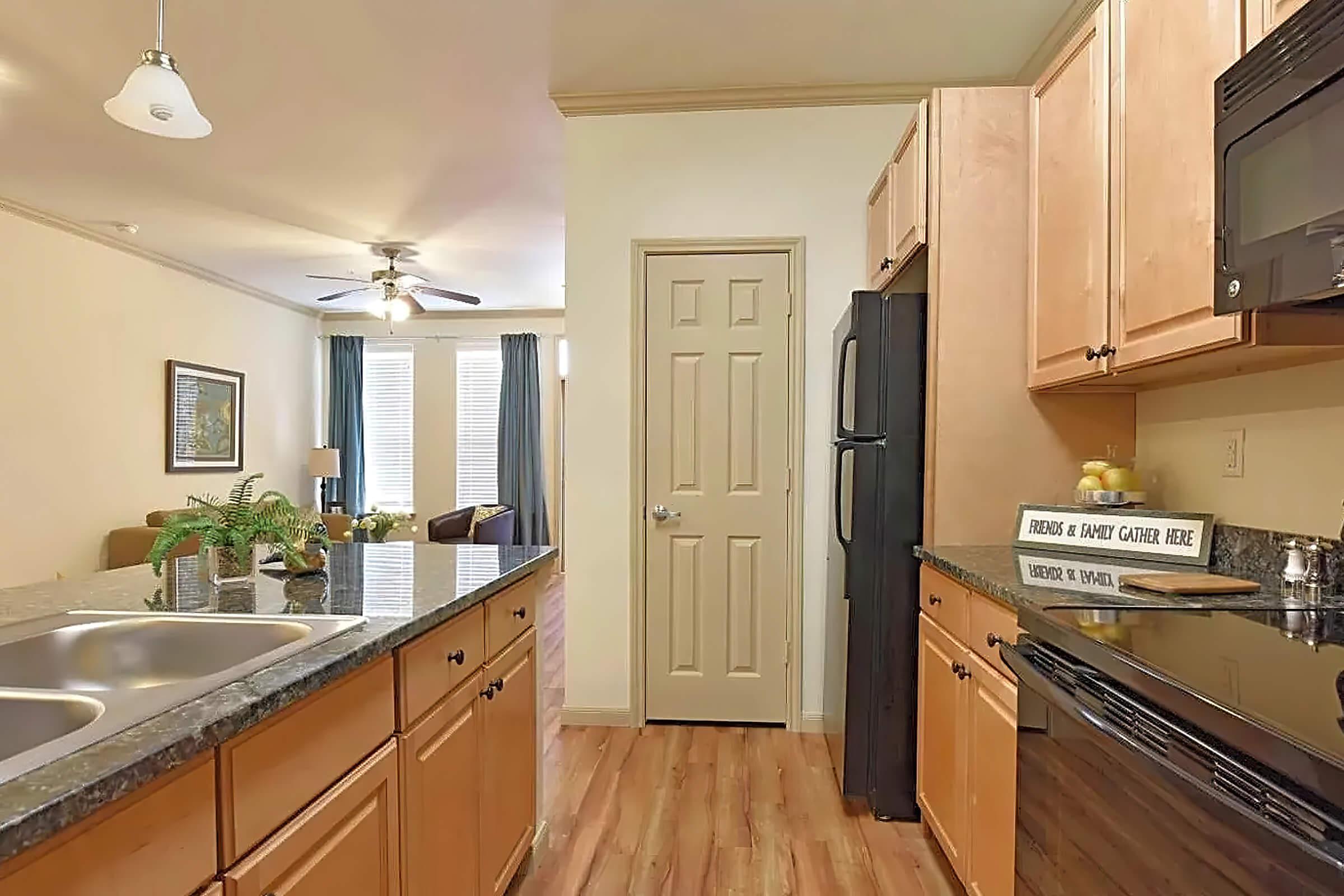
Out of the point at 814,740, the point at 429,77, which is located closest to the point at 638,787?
the point at 814,740

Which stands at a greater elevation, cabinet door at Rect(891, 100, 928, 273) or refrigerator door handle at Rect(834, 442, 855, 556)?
cabinet door at Rect(891, 100, 928, 273)

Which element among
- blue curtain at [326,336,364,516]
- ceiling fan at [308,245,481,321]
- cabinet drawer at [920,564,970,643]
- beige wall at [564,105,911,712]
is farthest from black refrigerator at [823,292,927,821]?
blue curtain at [326,336,364,516]

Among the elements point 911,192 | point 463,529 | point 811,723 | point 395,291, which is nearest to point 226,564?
point 911,192

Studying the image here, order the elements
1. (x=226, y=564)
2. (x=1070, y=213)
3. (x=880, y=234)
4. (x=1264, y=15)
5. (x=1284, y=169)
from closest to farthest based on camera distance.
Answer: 1. (x=1284, y=169)
2. (x=1264, y=15)
3. (x=226, y=564)
4. (x=1070, y=213)
5. (x=880, y=234)

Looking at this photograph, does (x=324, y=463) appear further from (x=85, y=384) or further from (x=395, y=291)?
(x=395, y=291)

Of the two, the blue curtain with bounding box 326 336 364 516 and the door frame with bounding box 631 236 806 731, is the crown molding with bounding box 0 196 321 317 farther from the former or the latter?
the door frame with bounding box 631 236 806 731

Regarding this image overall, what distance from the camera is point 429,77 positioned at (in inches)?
123

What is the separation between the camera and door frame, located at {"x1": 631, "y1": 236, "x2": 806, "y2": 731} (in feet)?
11.1

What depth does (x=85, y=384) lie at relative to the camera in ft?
16.2

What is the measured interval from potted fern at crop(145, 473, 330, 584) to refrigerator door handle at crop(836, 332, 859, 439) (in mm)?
1681

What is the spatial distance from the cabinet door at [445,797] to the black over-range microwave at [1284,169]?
1644 millimetres

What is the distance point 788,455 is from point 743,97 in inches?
62.7

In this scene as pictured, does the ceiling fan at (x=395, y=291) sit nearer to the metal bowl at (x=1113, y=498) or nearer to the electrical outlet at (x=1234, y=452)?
the metal bowl at (x=1113, y=498)

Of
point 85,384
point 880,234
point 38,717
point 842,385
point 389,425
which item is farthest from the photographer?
point 389,425
